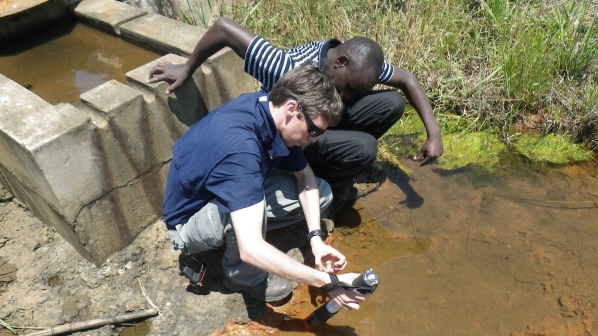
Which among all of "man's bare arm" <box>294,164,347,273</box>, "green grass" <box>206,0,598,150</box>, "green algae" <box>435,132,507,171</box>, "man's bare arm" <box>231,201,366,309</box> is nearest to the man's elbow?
"man's bare arm" <box>231,201,366,309</box>

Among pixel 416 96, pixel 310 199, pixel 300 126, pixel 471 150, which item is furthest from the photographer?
pixel 471 150

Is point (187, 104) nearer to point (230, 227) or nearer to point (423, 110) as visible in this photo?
point (230, 227)

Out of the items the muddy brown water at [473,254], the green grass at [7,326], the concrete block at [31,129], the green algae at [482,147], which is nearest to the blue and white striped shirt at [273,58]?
the concrete block at [31,129]

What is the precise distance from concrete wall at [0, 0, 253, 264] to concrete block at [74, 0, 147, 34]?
1.66 feet

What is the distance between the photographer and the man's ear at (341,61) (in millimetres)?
2582

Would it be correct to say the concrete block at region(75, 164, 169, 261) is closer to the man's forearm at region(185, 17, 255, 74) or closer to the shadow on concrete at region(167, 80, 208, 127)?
the shadow on concrete at region(167, 80, 208, 127)

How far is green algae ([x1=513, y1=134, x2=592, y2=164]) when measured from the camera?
3.56m

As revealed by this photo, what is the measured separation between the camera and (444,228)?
3.10 meters

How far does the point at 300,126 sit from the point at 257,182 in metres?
0.29

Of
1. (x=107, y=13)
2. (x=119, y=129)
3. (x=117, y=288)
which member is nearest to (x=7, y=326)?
(x=117, y=288)

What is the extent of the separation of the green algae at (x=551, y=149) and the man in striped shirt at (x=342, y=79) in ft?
3.40

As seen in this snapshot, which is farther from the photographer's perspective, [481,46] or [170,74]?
[481,46]

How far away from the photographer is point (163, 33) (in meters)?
3.23

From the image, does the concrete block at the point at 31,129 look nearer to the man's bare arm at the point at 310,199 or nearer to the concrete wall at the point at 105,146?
the concrete wall at the point at 105,146
